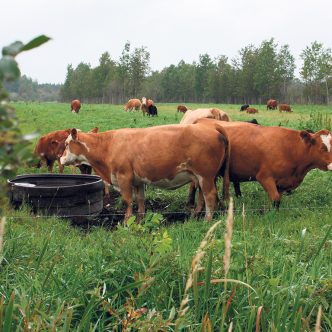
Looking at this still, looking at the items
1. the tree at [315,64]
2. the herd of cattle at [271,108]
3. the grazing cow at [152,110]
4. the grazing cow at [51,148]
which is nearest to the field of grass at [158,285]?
the grazing cow at [51,148]

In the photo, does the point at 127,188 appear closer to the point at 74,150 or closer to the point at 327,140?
the point at 74,150

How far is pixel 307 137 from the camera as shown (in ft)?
24.2

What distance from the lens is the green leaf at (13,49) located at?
58 centimetres

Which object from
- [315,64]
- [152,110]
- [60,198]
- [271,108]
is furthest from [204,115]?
[315,64]

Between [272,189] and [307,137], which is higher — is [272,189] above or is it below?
below

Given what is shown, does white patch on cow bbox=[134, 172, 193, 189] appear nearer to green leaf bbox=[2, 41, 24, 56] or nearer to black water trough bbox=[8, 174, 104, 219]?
black water trough bbox=[8, 174, 104, 219]

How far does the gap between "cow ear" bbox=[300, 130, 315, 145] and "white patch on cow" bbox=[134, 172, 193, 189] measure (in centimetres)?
181

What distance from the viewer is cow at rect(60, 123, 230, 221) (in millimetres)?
7223

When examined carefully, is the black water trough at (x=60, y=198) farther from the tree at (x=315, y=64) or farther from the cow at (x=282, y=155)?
the tree at (x=315, y=64)

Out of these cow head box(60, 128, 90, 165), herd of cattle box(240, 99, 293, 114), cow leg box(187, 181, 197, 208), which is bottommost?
cow leg box(187, 181, 197, 208)

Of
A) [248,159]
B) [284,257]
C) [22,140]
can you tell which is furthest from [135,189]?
[22,140]

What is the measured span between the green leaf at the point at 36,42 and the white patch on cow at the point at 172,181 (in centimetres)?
671

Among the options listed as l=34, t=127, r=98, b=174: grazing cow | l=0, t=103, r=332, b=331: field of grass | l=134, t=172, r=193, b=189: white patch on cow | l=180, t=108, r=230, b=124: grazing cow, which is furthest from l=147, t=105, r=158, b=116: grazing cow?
l=0, t=103, r=332, b=331: field of grass

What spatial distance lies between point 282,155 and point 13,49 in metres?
7.05
